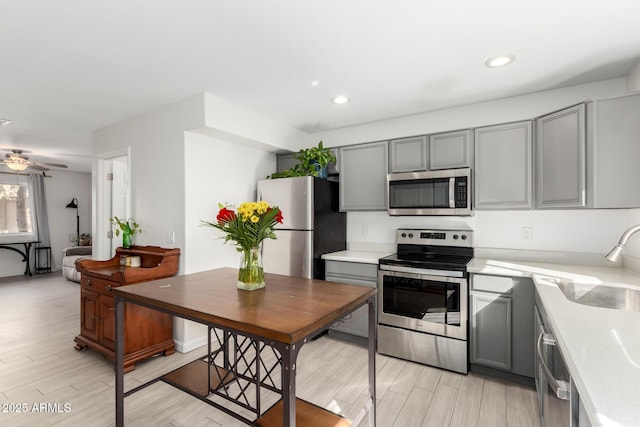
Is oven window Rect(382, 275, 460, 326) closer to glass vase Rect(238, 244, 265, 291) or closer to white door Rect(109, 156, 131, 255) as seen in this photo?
glass vase Rect(238, 244, 265, 291)

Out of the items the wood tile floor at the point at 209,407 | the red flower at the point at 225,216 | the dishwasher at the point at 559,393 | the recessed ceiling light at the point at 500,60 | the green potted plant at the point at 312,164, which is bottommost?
the wood tile floor at the point at 209,407

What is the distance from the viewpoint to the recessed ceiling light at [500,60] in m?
2.10

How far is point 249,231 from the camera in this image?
1.73 metres

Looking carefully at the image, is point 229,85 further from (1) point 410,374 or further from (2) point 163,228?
(1) point 410,374

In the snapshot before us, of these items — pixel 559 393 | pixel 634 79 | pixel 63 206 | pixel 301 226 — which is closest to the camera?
pixel 559 393

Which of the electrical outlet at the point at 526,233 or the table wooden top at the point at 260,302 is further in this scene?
the electrical outlet at the point at 526,233

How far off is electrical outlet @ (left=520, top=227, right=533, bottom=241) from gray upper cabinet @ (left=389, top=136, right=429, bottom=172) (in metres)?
1.02

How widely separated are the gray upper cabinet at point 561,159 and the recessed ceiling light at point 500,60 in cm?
61

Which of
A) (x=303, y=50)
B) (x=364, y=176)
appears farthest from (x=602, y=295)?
(x=303, y=50)

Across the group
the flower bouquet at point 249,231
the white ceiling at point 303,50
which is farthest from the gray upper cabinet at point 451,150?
the flower bouquet at point 249,231

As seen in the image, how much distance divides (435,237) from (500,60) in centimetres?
161

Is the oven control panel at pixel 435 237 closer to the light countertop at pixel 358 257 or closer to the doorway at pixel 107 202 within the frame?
the light countertop at pixel 358 257

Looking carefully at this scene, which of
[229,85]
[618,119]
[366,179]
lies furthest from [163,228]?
[618,119]

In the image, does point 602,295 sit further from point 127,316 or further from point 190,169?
point 127,316
